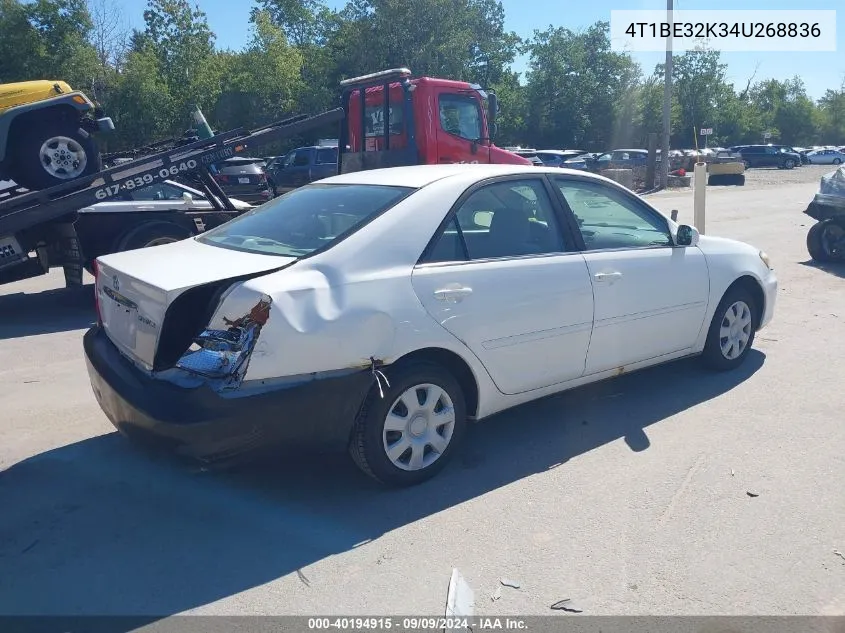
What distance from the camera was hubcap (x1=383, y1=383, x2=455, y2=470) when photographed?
3650 mm

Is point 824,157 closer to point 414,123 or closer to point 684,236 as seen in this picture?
point 414,123

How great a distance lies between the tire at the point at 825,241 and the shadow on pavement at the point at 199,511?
23.7ft

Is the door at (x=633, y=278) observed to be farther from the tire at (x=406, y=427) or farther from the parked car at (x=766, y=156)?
the parked car at (x=766, y=156)

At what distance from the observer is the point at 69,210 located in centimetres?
745

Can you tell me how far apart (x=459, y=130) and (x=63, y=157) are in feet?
17.2

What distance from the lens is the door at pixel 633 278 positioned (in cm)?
448

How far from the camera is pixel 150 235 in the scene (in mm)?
8594

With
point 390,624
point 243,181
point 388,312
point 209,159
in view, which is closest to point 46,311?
point 209,159

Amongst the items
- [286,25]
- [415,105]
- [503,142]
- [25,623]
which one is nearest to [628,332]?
[25,623]

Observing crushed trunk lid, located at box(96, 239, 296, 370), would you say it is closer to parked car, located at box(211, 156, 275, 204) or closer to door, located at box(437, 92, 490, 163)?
door, located at box(437, 92, 490, 163)

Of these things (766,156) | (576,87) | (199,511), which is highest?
(576,87)

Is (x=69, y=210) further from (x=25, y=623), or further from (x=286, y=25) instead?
(x=286, y=25)

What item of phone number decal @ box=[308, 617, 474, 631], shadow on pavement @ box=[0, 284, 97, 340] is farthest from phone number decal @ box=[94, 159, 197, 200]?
phone number decal @ box=[308, 617, 474, 631]

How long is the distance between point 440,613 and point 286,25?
6079 cm
